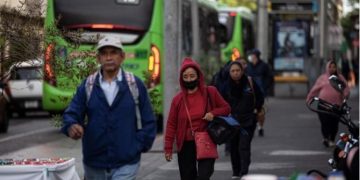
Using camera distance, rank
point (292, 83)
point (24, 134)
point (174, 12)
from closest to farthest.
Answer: point (174, 12) → point (24, 134) → point (292, 83)

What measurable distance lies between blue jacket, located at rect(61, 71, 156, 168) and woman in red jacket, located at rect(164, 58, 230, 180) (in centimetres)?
266

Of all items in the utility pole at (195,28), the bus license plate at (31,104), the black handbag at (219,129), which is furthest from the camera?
the bus license plate at (31,104)

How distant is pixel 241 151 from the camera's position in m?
13.0

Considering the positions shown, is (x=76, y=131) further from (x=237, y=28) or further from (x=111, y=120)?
(x=237, y=28)

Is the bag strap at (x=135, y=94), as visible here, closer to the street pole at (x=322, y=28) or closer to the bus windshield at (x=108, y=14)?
the bus windshield at (x=108, y=14)

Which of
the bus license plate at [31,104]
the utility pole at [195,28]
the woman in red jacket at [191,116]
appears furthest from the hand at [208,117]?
the bus license plate at [31,104]

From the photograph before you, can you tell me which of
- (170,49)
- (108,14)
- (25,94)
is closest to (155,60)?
(108,14)

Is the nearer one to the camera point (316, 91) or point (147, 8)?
point (316, 91)

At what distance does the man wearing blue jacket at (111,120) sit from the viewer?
7262mm

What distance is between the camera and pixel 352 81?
53719mm

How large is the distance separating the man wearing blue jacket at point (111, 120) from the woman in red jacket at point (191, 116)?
2649mm

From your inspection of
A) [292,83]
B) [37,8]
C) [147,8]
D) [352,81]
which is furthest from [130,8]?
[352,81]

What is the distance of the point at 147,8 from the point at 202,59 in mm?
5772

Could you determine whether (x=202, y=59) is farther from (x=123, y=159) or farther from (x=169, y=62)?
(x=123, y=159)
